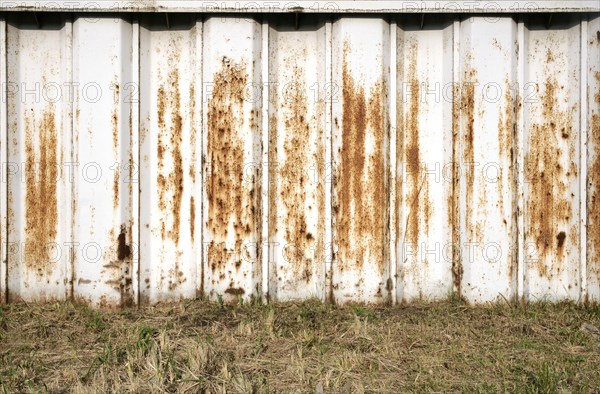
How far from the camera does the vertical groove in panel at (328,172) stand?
4.95 metres

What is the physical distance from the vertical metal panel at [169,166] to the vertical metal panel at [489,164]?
2308mm

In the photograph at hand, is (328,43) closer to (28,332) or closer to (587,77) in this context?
(587,77)

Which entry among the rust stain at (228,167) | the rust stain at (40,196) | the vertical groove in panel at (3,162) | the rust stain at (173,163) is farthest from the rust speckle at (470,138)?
the vertical groove in panel at (3,162)

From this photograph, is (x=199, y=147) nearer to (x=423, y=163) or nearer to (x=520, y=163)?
(x=423, y=163)

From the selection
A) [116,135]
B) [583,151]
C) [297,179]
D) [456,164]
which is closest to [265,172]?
[297,179]

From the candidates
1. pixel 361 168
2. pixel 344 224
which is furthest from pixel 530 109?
pixel 344 224

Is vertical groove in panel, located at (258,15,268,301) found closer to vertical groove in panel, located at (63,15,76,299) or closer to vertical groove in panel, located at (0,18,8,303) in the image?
vertical groove in panel, located at (63,15,76,299)

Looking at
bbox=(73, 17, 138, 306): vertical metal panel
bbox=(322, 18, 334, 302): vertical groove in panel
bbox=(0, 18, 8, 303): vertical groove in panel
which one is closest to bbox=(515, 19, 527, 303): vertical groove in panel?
bbox=(322, 18, 334, 302): vertical groove in panel

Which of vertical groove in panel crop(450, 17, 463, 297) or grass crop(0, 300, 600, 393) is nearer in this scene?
grass crop(0, 300, 600, 393)

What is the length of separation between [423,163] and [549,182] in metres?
1.07

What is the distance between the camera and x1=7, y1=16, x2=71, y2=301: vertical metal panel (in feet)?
16.4

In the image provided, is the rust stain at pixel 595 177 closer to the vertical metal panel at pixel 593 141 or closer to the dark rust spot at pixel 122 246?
the vertical metal panel at pixel 593 141

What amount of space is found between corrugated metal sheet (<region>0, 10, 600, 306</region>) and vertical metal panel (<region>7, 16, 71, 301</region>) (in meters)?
0.02

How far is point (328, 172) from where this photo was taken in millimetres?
4969
